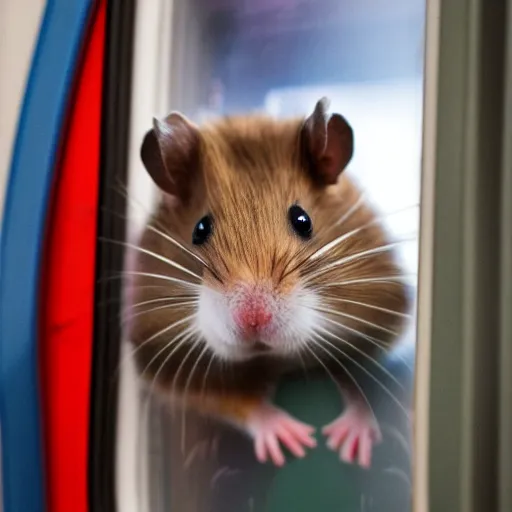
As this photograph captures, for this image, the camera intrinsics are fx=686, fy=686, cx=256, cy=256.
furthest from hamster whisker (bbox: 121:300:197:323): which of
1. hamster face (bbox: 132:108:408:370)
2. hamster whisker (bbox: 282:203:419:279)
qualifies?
hamster whisker (bbox: 282:203:419:279)

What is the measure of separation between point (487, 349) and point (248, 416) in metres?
0.23

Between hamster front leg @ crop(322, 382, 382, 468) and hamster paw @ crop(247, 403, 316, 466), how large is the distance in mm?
21

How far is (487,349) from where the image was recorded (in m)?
0.59

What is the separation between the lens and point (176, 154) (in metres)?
0.69

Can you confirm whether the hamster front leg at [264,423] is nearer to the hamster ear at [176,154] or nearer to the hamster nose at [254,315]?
the hamster nose at [254,315]

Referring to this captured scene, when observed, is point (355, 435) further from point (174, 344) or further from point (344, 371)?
point (174, 344)

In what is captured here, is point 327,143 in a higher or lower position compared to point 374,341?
higher

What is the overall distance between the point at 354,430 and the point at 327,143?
10.5 inches

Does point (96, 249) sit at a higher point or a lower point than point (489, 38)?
lower

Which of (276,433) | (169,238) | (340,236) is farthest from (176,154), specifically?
(276,433)

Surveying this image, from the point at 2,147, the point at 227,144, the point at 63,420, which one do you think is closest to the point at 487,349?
the point at 227,144

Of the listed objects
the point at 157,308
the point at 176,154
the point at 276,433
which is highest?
the point at 176,154

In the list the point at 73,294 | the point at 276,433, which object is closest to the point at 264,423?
the point at 276,433

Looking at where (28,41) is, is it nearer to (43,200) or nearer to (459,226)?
(43,200)
